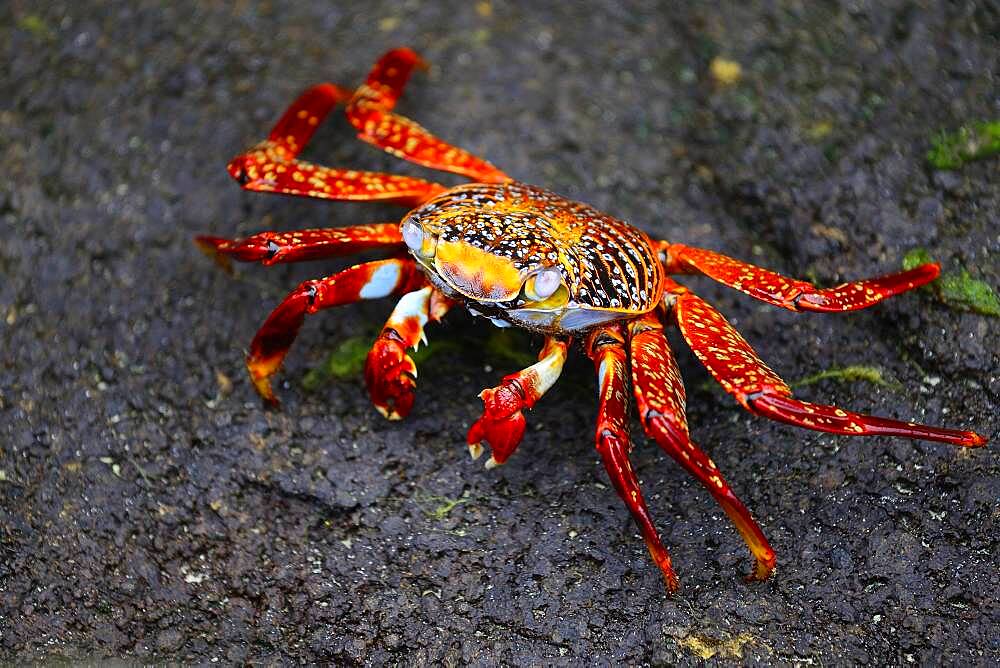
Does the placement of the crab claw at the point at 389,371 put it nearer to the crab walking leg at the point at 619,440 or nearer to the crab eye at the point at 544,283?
the crab eye at the point at 544,283

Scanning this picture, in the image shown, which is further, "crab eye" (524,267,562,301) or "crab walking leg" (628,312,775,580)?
"crab eye" (524,267,562,301)

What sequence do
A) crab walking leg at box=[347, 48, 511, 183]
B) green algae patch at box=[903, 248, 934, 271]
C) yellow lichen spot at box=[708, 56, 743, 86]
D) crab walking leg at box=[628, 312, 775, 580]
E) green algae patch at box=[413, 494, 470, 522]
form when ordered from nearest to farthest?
crab walking leg at box=[628, 312, 775, 580] → green algae patch at box=[413, 494, 470, 522] → green algae patch at box=[903, 248, 934, 271] → crab walking leg at box=[347, 48, 511, 183] → yellow lichen spot at box=[708, 56, 743, 86]

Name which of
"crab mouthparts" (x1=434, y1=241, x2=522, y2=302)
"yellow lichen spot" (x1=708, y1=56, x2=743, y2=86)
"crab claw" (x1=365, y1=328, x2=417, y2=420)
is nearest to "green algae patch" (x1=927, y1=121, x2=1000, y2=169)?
"yellow lichen spot" (x1=708, y1=56, x2=743, y2=86)

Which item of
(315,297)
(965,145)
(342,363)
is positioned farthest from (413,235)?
(965,145)

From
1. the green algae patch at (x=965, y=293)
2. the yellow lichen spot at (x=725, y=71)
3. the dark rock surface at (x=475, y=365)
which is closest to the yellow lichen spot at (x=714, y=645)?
the dark rock surface at (x=475, y=365)

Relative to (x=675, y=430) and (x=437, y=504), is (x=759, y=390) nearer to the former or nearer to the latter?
(x=675, y=430)

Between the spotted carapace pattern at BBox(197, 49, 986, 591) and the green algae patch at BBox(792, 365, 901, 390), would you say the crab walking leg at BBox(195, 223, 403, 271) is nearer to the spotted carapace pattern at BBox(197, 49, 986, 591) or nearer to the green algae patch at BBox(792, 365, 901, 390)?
the spotted carapace pattern at BBox(197, 49, 986, 591)
